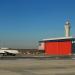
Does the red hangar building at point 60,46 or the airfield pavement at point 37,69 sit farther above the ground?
the red hangar building at point 60,46

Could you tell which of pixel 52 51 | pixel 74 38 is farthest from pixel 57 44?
pixel 74 38

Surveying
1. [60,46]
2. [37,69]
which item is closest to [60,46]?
[60,46]

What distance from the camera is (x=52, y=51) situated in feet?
294

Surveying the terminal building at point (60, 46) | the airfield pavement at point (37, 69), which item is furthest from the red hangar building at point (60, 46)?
the airfield pavement at point (37, 69)

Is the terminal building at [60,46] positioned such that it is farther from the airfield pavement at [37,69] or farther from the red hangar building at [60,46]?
the airfield pavement at [37,69]

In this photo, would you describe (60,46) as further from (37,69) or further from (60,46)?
(37,69)

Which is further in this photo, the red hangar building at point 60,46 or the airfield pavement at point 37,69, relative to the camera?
the red hangar building at point 60,46

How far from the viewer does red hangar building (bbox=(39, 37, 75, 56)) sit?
8093 cm

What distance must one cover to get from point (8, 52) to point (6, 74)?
56.0m

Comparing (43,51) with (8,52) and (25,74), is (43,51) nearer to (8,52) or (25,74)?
(8,52)

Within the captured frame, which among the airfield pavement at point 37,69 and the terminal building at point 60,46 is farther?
the terminal building at point 60,46

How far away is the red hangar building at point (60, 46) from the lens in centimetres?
8093

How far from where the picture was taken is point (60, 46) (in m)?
86.3

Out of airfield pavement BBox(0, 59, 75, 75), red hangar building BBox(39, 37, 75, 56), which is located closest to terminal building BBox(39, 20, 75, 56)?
red hangar building BBox(39, 37, 75, 56)
